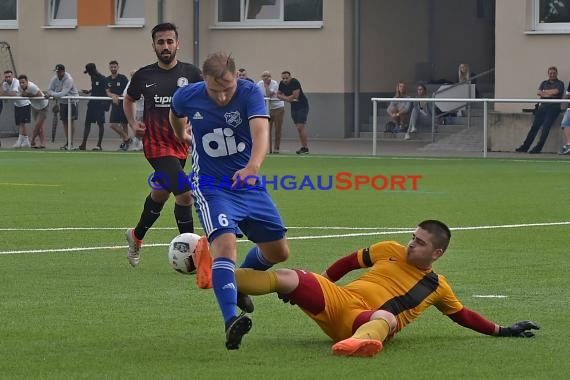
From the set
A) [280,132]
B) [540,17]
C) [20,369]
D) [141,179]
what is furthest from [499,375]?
[540,17]

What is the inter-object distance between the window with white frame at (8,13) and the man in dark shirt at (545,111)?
17078mm

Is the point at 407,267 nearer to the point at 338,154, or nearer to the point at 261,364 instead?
the point at 261,364

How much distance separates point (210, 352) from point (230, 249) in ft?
2.14

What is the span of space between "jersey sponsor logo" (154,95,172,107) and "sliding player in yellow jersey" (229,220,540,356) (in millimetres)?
4881

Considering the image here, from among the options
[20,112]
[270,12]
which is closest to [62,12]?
[270,12]

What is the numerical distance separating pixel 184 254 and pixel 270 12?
99.9 feet

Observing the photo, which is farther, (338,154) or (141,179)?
(338,154)

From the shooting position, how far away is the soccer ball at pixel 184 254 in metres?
10.7

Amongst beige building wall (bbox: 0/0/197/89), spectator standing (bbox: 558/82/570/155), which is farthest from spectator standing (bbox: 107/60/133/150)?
spectator standing (bbox: 558/82/570/155)

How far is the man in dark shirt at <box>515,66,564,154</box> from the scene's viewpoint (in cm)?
3108

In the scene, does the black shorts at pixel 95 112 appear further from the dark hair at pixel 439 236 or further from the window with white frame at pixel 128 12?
the dark hair at pixel 439 236

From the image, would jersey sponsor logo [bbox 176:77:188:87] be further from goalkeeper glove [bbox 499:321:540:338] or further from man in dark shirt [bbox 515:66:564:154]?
man in dark shirt [bbox 515:66:564:154]

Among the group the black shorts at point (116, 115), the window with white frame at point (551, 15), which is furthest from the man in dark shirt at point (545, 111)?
the black shorts at point (116, 115)

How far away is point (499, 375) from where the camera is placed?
802cm
